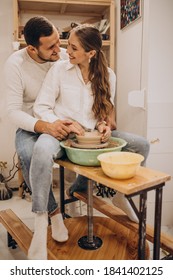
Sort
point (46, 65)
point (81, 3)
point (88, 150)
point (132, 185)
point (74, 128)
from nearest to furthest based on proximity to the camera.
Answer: point (132, 185) < point (88, 150) < point (74, 128) < point (46, 65) < point (81, 3)

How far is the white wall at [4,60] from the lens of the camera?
2.77 m

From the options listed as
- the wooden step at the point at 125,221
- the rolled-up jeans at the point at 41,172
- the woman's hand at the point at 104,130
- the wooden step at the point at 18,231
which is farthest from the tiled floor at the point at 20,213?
the woman's hand at the point at 104,130

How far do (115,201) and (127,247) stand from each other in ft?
0.84

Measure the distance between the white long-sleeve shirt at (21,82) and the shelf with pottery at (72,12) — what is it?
90 cm

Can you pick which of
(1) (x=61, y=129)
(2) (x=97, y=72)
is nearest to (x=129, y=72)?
(2) (x=97, y=72)

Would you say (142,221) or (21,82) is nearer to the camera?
(142,221)

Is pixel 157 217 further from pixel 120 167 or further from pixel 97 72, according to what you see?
pixel 97 72

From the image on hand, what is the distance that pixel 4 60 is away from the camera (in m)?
2.82

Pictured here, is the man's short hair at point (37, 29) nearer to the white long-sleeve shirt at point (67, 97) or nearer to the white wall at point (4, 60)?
the white long-sleeve shirt at point (67, 97)

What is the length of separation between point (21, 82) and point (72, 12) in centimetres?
151

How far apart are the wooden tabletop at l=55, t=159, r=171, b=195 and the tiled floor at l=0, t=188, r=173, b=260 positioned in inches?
35.8
